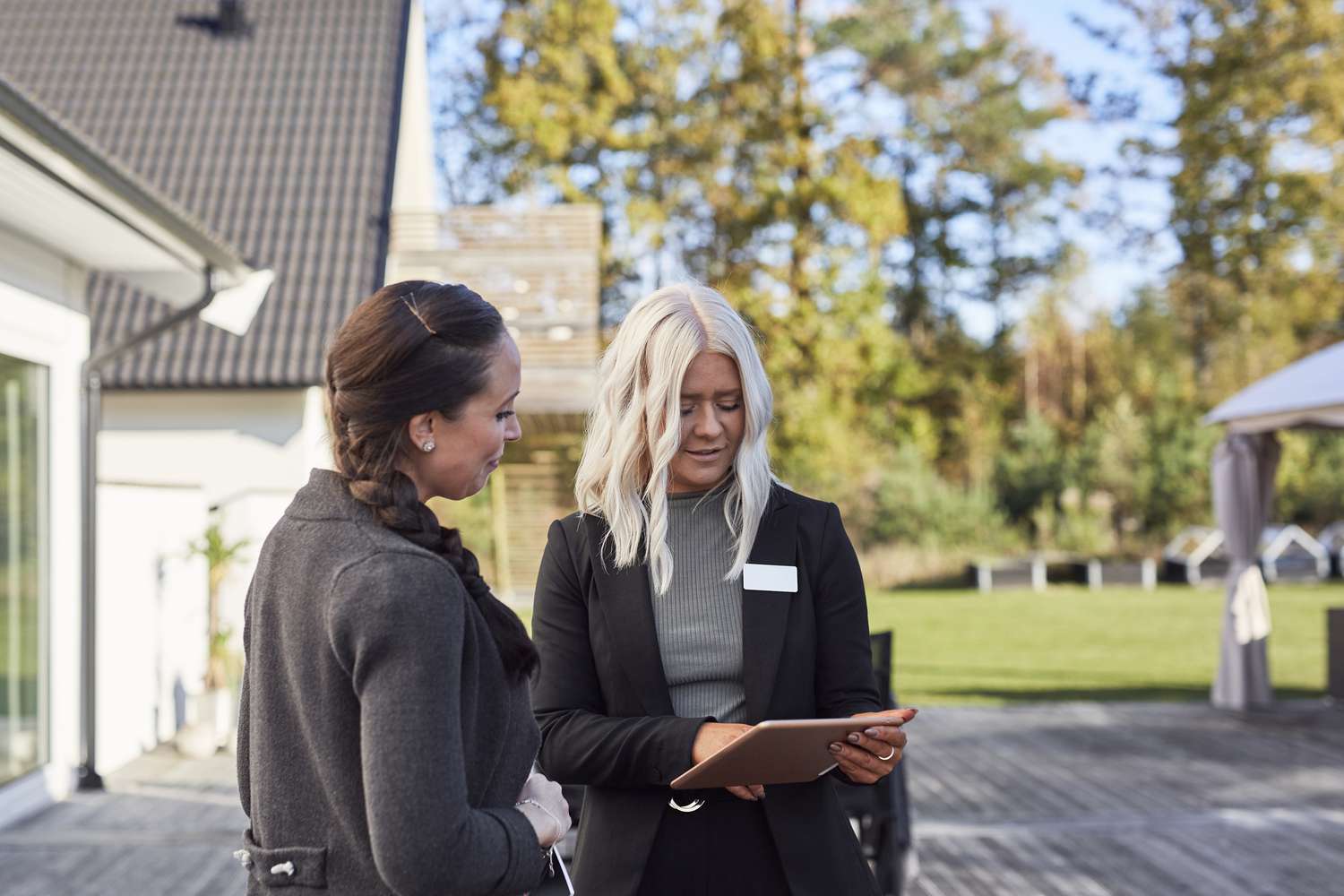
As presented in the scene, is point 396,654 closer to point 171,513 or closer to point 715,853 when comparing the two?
point 715,853

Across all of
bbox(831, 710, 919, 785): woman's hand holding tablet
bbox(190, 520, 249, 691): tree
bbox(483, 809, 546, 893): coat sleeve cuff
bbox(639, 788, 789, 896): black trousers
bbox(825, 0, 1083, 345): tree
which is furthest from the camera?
bbox(825, 0, 1083, 345): tree

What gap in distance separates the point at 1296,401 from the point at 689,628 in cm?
809

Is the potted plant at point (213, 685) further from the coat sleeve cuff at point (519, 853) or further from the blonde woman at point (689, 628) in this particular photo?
the coat sleeve cuff at point (519, 853)

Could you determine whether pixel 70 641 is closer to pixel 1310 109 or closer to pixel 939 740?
pixel 939 740

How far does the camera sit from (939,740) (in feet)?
28.9

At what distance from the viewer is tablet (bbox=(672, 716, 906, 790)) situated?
1.81 m

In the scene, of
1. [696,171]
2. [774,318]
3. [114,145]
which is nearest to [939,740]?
[114,145]

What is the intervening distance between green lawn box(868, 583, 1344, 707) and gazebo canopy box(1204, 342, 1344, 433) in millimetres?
2449

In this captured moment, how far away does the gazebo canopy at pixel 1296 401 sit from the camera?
8.70 m

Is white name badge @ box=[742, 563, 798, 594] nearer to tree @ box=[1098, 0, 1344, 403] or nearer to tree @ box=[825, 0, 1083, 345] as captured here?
tree @ box=[1098, 0, 1344, 403]

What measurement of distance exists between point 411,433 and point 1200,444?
82.9ft

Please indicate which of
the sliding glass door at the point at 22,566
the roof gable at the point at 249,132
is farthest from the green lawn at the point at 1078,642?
the sliding glass door at the point at 22,566

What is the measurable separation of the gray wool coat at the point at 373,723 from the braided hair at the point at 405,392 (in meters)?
0.03

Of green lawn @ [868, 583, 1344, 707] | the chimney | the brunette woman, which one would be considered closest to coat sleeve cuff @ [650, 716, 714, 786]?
the brunette woman
